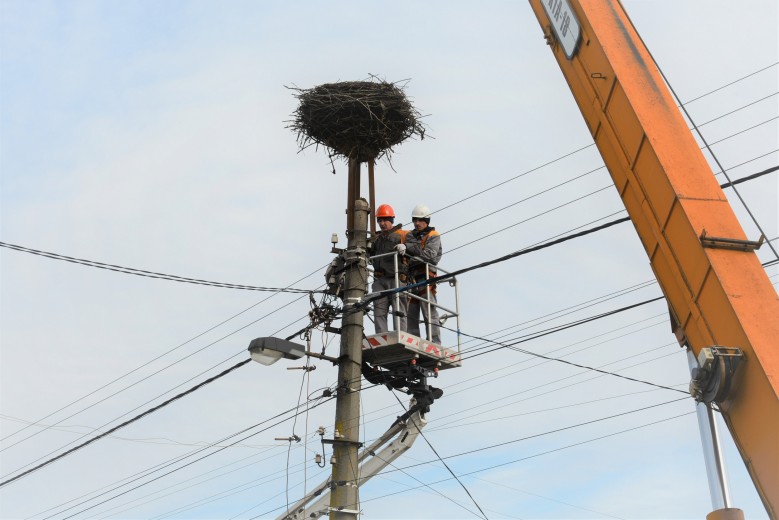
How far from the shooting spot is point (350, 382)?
448 inches

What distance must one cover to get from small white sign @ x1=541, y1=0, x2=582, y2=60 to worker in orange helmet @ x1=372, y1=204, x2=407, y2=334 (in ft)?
12.7

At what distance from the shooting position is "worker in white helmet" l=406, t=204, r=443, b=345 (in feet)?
40.0

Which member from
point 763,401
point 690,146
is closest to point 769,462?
point 763,401

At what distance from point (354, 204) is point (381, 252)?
80cm

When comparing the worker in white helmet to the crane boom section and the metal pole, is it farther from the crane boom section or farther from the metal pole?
the metal pole

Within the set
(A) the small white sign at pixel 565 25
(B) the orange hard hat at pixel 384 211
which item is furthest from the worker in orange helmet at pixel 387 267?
(A) the small white sign at pixel 565 25

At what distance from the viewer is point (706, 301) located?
667cm

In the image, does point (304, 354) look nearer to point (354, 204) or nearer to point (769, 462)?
point (354, 204)

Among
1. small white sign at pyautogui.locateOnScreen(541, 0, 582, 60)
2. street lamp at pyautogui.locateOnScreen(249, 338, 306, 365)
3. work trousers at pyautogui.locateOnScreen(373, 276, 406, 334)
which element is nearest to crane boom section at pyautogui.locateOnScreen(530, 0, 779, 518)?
small white sign at pyautogui.locateOnScreen(541, 0, 582, 60)

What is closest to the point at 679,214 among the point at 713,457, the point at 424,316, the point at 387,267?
the point at 713,457

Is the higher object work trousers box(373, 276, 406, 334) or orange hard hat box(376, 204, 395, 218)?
orange hard hat box(376, 204, 395, 218)

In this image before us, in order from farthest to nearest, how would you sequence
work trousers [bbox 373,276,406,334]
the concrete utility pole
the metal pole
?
work trousers [bbox 373,276,406,334]
the concrete utility pole
the metal pole

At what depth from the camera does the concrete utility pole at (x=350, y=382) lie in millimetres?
10992

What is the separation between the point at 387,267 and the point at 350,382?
168 centimetres
